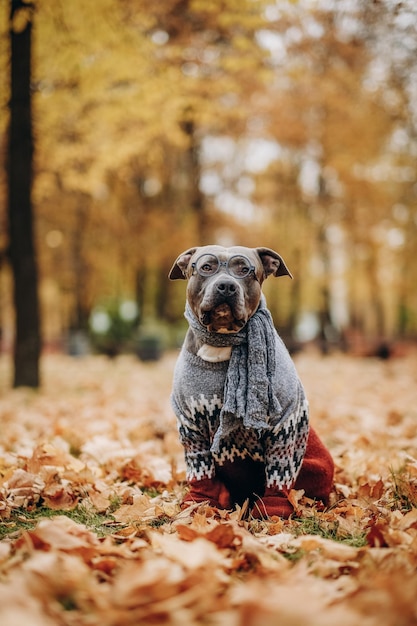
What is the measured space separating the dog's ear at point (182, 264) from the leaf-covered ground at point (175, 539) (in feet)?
3.85

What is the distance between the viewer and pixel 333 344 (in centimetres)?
1647

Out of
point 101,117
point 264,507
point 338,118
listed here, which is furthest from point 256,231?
point 264,507

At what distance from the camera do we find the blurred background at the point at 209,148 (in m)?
8.37

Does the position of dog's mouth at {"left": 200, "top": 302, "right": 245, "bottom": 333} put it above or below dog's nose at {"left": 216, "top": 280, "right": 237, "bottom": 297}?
below

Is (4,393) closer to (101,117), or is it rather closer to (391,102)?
(101,117)

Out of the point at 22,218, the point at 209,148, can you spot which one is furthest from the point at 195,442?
the point at 209,148

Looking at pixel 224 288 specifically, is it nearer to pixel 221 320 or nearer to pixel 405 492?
pixel 221 320

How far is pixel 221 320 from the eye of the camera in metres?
2.63

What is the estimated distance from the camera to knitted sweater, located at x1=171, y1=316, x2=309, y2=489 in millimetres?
2689

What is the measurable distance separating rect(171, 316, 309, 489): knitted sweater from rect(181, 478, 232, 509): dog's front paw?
4 cm

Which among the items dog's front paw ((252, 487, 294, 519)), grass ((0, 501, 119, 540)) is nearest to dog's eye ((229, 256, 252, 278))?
dog's front paw ((252, 487, 294, 519))

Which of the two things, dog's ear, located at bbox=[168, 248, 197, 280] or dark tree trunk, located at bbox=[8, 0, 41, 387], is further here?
dark tree trunk, located at bbox=[8, 0, 41, 387]

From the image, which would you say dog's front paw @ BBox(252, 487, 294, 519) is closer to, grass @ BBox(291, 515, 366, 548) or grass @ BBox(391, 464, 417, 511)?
grass @ BBox(291, 515, 366, 548)

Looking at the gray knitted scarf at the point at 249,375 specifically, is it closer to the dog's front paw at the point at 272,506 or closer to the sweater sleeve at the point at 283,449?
the sweater sleeve at the point at 283,449
